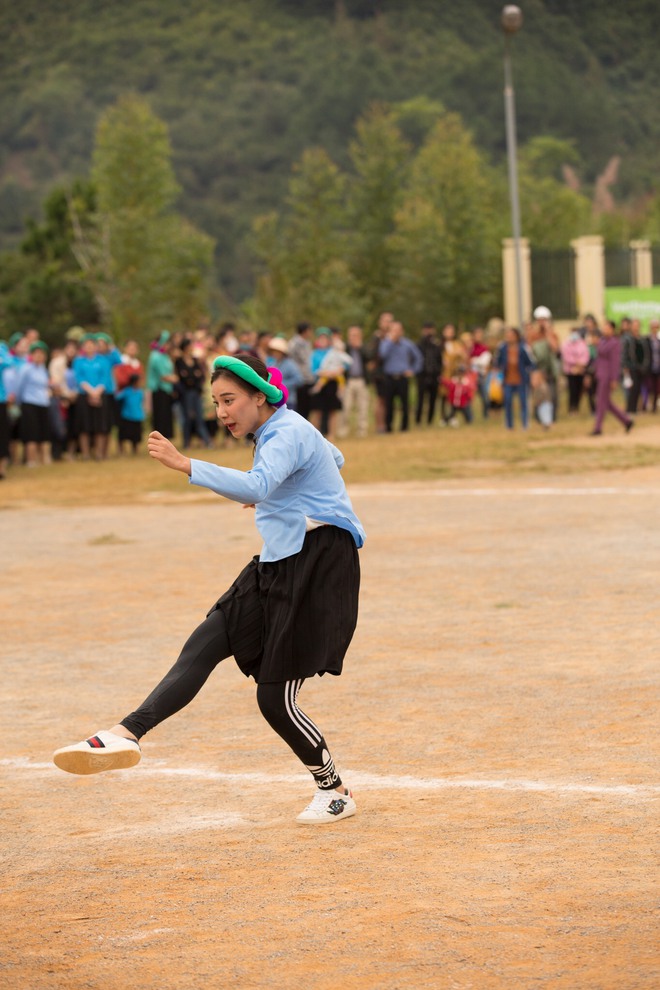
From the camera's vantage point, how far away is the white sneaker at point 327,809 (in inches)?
241

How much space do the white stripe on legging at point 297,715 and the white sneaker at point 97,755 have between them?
0.59 m

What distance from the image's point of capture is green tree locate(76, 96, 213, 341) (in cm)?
6731

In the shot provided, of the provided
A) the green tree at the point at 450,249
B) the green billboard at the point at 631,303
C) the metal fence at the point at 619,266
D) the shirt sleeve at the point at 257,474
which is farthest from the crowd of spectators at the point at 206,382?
the green tree at the point at 450,249

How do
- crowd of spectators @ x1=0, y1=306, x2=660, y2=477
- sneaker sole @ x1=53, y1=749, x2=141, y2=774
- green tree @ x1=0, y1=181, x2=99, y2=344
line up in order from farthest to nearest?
green tree @ x1=0, y1=181, x2=99, y2=344 < crowd of spectators @ x1=0, y1=306, x2=660, y2=477 < sneaker sole @ x1=53, y1=749, x2=141, y2=774

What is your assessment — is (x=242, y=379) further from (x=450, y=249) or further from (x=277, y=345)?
(x=450, y=249)

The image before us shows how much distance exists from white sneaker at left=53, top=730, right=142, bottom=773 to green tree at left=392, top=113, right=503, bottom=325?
60.1 metres

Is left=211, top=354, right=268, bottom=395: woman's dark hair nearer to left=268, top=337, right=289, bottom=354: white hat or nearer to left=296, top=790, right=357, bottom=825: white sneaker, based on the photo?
left=296, top=790, right=357, bottom=825: white sneaker

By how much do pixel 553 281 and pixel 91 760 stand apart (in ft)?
120

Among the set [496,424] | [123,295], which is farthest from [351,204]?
[496,424]

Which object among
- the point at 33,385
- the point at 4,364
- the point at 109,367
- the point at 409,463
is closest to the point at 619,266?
the point at 109,367

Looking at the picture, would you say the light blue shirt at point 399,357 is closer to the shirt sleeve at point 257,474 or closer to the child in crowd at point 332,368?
the child in crowd at point 332,368

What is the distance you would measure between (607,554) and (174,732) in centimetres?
599

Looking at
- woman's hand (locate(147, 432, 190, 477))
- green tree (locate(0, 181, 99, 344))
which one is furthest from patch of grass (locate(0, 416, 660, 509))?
green tree (locate(0, 181, 99, 344))

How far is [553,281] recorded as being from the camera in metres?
41.1
